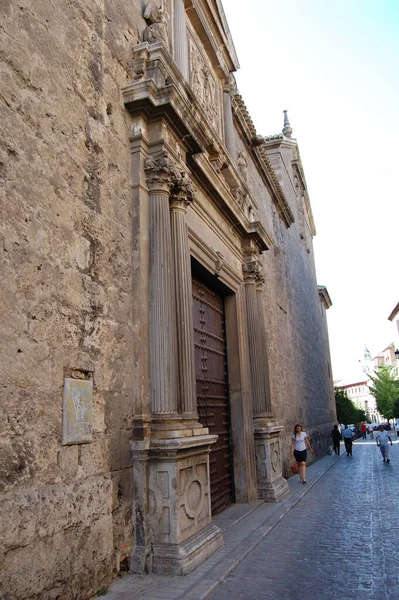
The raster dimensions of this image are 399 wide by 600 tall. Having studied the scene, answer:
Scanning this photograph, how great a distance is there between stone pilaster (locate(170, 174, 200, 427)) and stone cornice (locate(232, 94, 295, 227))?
474 centimetres

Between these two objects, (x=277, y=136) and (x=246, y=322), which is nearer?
(x=246, y=322)

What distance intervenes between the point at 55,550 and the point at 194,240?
12.7 feet

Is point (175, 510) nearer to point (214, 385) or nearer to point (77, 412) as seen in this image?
point (77, 412)

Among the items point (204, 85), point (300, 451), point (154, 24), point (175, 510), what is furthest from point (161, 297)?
point (300, 451)

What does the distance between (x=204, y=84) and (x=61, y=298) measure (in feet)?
18.1

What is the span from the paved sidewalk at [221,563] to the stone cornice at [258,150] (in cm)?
690

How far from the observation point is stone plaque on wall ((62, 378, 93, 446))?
3296 millimetres

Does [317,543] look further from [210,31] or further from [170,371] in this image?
[210,31]

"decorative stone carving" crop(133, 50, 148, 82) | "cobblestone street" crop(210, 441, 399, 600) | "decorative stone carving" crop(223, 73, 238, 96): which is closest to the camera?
"cobblestone street" crop(210, 441, 399, 600)

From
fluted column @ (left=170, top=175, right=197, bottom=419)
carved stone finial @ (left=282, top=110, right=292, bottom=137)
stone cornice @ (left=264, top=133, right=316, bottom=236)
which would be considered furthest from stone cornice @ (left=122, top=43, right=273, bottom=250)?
carved stone finial @ (left=282, top=110, right=292, bottom=137)

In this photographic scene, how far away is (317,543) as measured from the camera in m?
4.91

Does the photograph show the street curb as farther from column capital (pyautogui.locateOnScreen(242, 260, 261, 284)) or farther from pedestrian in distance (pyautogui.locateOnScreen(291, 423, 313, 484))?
column capital (pyautogui.locateOnScreen(242, 260, 261, 284))

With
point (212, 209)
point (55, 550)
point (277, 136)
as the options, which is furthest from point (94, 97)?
point (277, 136)

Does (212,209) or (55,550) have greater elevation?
(212,209)
